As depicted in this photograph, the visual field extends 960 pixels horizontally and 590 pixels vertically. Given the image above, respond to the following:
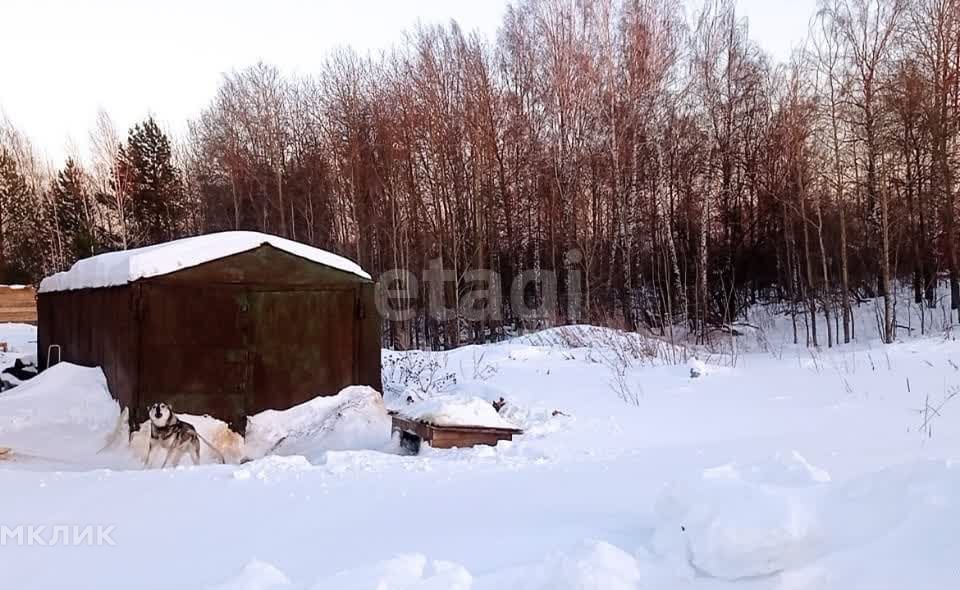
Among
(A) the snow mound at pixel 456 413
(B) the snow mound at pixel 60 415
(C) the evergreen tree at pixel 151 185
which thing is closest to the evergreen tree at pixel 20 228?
(C) the evergreen tree at pixel 151 185

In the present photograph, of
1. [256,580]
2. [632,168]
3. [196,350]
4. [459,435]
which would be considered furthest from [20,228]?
[256,580]

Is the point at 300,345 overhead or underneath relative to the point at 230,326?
underneath

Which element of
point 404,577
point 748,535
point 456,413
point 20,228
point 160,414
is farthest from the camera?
point 20,228

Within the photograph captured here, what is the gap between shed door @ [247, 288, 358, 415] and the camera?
7.03 m

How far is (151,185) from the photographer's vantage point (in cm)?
3228

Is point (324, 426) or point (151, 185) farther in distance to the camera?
point (151, 185)

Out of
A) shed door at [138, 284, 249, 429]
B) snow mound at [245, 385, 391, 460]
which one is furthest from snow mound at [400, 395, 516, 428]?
shed door at [138, 284, 249, 429]

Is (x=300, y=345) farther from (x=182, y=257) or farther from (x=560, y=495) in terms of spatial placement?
(x=560, y=495)

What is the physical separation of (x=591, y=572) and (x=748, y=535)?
59cm

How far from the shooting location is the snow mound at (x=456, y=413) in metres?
6.13

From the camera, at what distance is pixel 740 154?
2177 cm

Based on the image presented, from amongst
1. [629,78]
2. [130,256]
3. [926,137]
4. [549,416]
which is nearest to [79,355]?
[130,256]

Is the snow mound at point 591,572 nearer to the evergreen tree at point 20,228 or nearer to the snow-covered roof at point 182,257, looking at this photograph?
the snow-covered roof at point 182,257

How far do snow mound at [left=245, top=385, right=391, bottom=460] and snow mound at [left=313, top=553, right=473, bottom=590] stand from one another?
403 cm
